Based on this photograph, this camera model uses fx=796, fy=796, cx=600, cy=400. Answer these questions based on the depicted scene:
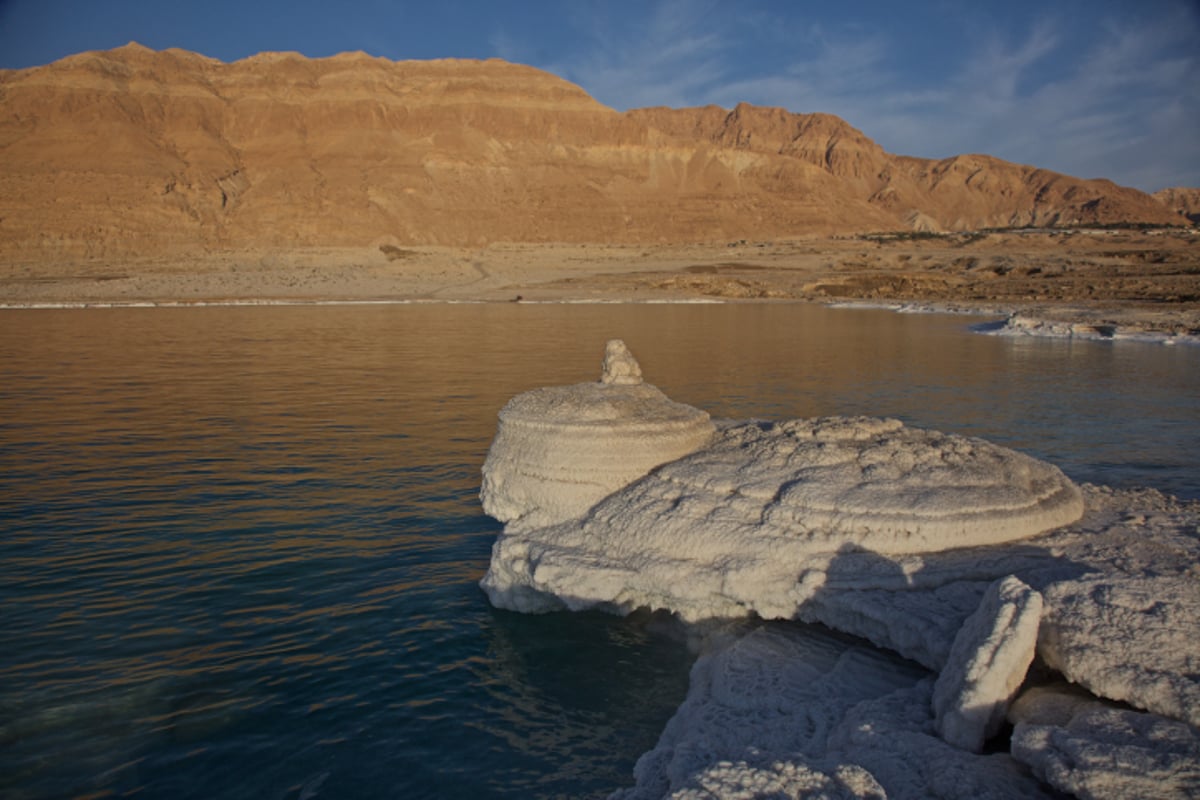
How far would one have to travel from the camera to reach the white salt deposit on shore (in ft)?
11.5

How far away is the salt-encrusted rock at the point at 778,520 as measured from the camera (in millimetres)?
5223

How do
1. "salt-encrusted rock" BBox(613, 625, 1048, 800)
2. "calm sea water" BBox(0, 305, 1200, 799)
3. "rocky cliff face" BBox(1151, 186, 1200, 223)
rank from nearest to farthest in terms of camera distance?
"salt-encrusted rock" BBox(613, 625, 1048, 800), "calm sea water" BBox(0, 305, 1200, 799), "rocky cliff face" BBox(1151, 186, 1200, 223)

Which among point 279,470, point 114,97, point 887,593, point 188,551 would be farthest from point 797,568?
point 114,97

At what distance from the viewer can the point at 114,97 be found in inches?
3359

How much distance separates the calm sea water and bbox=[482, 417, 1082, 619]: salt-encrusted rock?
48 cm

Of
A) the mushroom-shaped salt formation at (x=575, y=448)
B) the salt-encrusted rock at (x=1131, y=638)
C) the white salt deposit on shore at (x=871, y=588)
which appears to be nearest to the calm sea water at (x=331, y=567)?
the white salt deposit on shore at (x=871, y=588)

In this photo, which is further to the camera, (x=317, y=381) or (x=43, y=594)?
(x=317, y=381)

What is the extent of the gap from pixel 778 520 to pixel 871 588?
745mm

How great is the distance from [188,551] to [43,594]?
1190mm

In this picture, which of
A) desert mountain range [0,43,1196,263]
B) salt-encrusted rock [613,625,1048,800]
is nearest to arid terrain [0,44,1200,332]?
desert mountain range [0,43,1196,263]

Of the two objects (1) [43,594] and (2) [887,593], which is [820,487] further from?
(1) [43,594]

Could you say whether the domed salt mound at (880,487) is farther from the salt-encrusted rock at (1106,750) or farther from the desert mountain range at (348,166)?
the desert mountain range at (348,166)

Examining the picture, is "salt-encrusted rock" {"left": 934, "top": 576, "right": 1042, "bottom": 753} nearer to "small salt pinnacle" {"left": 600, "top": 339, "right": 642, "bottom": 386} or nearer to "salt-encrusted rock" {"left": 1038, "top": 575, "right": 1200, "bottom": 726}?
"salt-encrusted rock" {"left": 1038, "top": 575, "right": 1200, "bottom": 726}

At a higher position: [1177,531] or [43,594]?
[1177,531]
